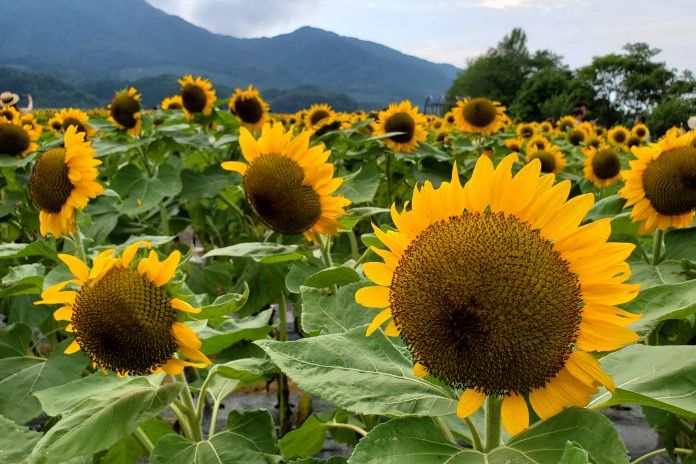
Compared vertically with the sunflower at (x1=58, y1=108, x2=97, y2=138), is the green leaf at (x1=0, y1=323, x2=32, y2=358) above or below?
below

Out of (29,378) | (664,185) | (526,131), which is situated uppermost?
(664,185)

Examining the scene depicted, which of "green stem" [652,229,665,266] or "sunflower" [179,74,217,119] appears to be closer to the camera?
"green stem" [652,229,665,266]

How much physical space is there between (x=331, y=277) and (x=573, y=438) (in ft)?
2.44

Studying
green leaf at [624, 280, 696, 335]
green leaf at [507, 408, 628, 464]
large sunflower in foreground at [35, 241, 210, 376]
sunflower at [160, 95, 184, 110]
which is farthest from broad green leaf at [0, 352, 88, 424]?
sunflower at [160, 95, 184, 110]

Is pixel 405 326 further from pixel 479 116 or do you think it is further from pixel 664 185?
pixel 479 116

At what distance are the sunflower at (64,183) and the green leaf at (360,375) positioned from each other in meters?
1.39

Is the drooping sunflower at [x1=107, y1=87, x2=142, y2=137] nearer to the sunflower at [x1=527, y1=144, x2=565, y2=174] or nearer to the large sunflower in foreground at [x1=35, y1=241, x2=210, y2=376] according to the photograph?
the sunflower at [x1=527, y1=144, x2=565, y2=174]

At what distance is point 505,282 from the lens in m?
0.79

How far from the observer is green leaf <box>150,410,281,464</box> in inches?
50.4

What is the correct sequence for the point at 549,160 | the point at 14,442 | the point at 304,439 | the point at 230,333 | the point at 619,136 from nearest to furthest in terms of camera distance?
the point at 14,442 < the point at 230,333 < the point at 304,439 < the point at 549,160 < the point at 619,136

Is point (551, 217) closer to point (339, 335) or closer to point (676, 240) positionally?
point (339, 335)

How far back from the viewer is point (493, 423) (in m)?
0.95

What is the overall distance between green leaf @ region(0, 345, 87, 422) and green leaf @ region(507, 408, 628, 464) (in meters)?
1.37

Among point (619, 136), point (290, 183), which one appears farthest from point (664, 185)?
point (619, 136)
